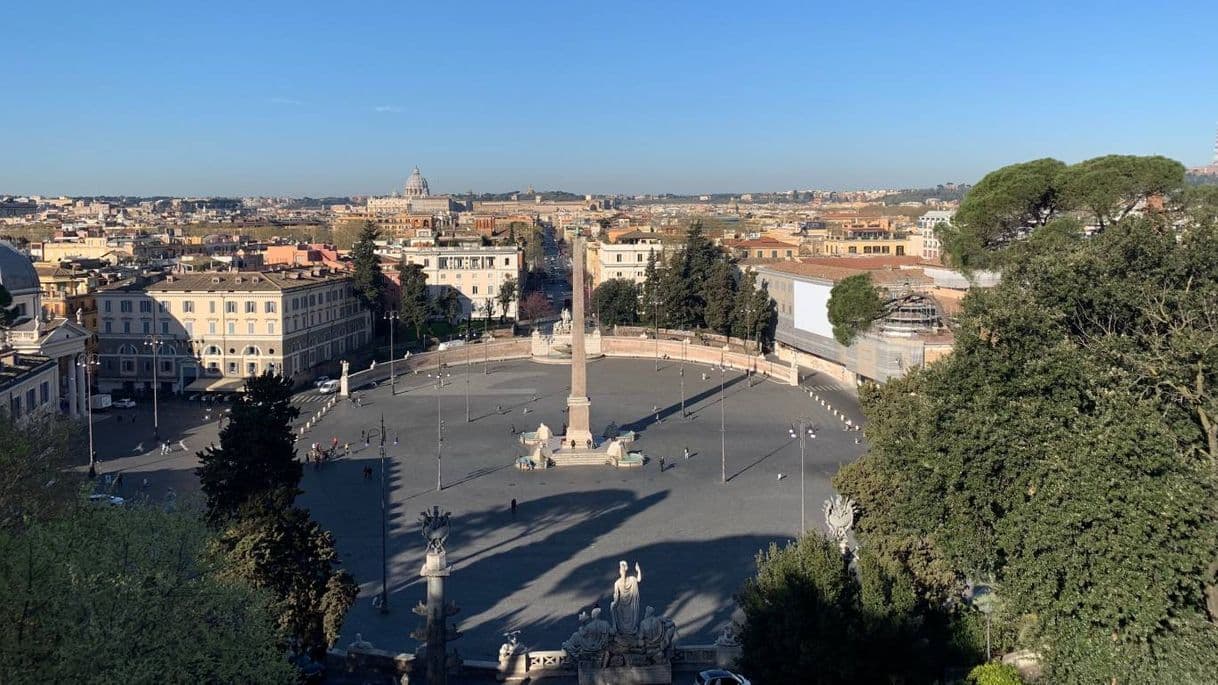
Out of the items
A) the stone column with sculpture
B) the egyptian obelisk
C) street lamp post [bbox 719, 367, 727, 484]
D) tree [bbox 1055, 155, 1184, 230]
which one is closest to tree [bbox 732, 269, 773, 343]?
street lamp post [bbox 719, 367, 727, 484]

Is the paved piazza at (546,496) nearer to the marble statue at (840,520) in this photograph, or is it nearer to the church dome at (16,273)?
the marble statue at (840,520)

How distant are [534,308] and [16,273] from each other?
1243 inches

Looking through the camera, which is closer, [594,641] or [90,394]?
[594,641]

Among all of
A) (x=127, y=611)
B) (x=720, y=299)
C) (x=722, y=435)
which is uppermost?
(x=720, y=299)

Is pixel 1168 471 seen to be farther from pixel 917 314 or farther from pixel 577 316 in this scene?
pixel 917 314

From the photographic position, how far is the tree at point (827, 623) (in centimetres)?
1284

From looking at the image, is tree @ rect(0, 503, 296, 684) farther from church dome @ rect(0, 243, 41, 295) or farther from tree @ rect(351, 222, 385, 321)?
tree @ rect(351, 222, 385, 321)

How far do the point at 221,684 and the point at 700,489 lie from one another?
59.8 ft

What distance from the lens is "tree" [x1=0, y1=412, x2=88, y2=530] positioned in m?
14.1

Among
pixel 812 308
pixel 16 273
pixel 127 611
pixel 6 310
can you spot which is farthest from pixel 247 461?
pixel 812 308

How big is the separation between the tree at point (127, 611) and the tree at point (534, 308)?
54604mm

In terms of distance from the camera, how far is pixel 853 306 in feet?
141

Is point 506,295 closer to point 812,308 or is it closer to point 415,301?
point 415,301

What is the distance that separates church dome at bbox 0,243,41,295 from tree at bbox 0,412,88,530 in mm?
25791
